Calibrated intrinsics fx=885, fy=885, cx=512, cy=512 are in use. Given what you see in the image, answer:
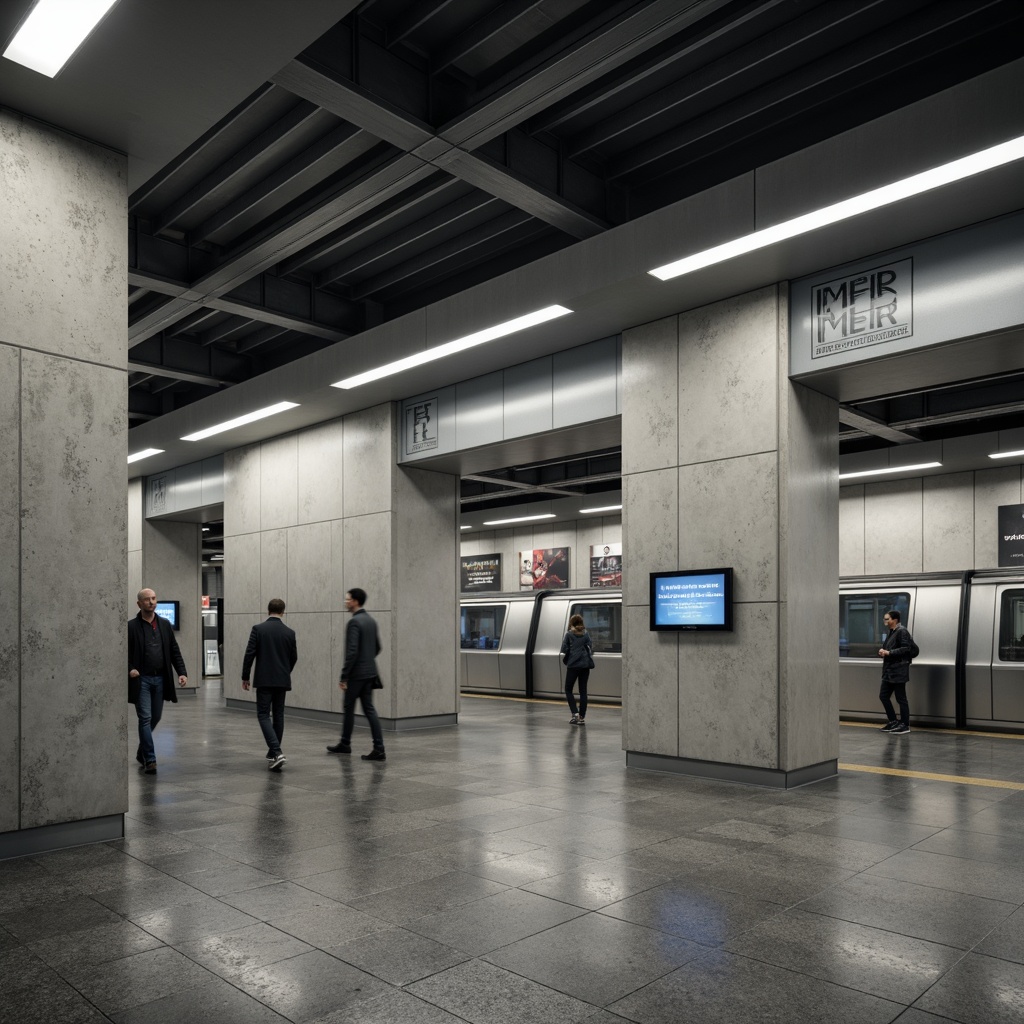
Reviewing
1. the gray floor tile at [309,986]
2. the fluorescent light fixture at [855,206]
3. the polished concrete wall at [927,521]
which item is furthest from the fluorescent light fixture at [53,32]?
the polished concrete wall at [927,521]

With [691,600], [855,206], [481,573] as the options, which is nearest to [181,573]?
[481,573]

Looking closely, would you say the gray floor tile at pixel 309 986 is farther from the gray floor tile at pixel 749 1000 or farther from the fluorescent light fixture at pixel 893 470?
the fluorescent light fixture at pixel 893 470

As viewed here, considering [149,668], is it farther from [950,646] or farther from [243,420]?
[950,646]

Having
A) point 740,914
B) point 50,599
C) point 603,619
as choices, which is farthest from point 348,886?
point 603,619

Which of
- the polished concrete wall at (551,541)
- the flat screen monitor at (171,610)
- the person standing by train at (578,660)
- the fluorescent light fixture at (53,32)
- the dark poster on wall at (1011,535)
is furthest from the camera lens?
the polished concrete wall at (551,541)

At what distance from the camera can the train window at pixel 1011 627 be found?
12.8 metres

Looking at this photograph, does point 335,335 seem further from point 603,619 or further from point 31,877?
point 603,619

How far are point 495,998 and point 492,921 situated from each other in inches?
36.5

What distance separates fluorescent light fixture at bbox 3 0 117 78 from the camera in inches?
196

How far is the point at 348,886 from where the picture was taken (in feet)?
16.5

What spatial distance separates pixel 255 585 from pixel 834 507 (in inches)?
410

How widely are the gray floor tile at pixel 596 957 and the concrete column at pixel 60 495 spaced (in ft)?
11.6

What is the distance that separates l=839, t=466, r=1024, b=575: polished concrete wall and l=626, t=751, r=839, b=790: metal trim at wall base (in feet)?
28.1

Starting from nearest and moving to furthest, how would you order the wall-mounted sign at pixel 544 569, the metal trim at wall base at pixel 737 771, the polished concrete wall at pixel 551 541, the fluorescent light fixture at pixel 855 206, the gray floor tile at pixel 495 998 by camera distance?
the gray floor tile at pixel 495 998, the fluorescent light fixture at pixel 855 206, the metal trim at wall base at pixel 737 771, the polished concrete wall at pixel 551 541, the wall-mounted sign at pixel 544 569
